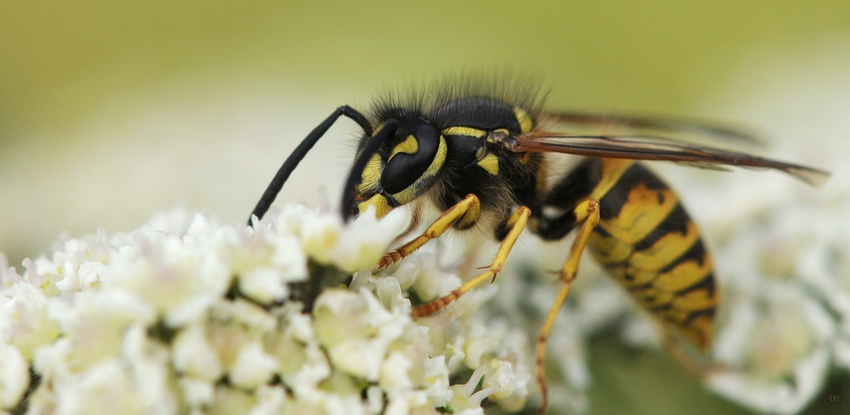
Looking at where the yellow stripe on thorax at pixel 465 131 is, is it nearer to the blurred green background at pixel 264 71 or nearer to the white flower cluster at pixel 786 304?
the white flower cluster at pixel 786 304

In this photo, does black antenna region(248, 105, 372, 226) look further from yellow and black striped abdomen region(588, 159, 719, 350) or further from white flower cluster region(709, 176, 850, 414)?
white flower cluster region(709, 176, 850, 414)

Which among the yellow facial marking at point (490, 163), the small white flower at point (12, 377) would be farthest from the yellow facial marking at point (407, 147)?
the small white flower at point (12, 377)

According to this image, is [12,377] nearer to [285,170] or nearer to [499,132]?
[285,170]

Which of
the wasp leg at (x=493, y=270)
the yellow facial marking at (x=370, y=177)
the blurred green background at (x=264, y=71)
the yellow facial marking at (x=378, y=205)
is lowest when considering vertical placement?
the wasp leg at (x=493, y=270)

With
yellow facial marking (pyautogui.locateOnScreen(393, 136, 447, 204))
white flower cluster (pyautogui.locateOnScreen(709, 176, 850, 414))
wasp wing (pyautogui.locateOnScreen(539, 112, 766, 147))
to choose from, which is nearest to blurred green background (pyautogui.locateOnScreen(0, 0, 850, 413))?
wasp wing (pyautogui.locateOnScreen(539, 112, 766, 147))

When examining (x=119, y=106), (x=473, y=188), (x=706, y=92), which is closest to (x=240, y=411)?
(x=473, y=188)

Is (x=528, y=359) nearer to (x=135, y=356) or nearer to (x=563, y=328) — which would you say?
(x=563, y=328)
